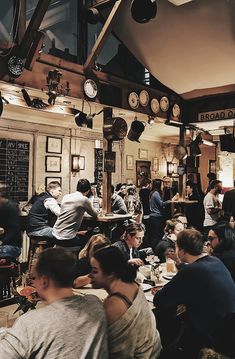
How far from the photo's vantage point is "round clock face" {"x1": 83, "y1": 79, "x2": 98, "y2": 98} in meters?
5.46

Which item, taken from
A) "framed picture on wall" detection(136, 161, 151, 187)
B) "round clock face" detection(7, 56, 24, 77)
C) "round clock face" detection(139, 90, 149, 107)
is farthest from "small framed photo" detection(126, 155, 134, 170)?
"round clock face" detection(7, 56, 24, 77)

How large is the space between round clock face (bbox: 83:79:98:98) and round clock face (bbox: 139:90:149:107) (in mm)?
1173

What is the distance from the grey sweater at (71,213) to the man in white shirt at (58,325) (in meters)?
3.27

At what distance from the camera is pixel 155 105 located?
22.5 ft

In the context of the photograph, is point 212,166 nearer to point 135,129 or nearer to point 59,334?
point 135,129

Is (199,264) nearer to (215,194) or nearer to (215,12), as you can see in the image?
(215,12)

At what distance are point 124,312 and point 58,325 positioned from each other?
16.9 inches

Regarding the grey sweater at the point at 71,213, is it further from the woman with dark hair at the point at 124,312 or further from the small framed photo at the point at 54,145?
the small framed photo at the point at 54,145

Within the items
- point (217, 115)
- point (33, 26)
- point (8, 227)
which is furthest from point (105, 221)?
point (217, 115)

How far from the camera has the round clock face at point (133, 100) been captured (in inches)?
248

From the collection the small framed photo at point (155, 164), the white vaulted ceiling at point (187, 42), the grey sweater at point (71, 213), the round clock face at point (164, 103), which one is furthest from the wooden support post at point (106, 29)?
the small framed photo at point (155, 164)

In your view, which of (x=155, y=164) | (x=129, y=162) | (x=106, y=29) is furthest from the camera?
(x=155, y=164)

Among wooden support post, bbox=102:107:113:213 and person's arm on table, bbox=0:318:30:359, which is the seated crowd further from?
wooden support post, bbox=102:107:113:213

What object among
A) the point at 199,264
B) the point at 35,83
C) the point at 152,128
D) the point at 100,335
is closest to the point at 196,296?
the point at 199,264
